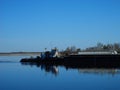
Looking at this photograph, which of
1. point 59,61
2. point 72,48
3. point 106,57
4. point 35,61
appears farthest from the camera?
point 72,48

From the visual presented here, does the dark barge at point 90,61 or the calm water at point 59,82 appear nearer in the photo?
the calm water at point 59,82

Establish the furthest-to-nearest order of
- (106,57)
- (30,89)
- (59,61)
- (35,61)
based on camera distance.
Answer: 1. (35,61)
2. (59,61)
3. (106,57)
4. (30,89)

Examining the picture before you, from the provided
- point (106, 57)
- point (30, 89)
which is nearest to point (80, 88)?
point (30, 89)

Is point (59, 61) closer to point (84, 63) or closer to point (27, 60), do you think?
point (84, 63)

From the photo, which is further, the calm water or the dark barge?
the dark barge

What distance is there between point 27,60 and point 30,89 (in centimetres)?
7237

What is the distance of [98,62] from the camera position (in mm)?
84375

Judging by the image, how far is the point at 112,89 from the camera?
31.1 metres

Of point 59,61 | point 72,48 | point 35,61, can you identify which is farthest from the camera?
point 72,48

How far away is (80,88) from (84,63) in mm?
53442

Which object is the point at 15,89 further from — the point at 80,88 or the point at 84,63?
the point at 84,63

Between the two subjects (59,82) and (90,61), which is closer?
(59,82)

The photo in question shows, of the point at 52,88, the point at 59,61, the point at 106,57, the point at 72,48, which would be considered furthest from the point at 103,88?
the point at 72,48

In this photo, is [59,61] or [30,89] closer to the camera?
[30,89]
